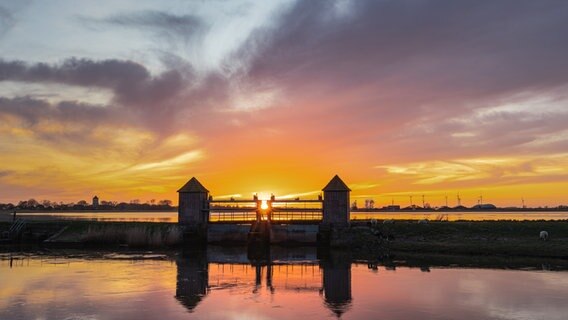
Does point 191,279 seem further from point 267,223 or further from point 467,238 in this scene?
point 467,238

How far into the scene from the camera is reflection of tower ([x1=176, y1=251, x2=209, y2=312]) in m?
19.2

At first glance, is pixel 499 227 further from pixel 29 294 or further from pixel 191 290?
pixel 29 294

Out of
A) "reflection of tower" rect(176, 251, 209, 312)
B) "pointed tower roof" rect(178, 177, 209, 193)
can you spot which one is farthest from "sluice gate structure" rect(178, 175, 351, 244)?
"reflection of tower" rect(176, 251, 209, 312)

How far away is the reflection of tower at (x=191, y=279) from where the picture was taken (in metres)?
19.2

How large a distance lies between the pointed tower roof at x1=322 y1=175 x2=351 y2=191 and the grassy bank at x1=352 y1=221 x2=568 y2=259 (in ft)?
11.2

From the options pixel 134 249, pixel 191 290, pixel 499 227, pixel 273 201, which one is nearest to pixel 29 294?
pixel 191 290

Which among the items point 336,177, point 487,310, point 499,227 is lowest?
point 487,310

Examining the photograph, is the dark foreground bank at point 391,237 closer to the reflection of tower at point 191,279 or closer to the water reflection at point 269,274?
the water reflection at point 269,274

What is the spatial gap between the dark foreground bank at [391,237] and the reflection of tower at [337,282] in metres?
5.86

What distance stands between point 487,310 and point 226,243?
2954cm

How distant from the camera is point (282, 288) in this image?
22.0 metres

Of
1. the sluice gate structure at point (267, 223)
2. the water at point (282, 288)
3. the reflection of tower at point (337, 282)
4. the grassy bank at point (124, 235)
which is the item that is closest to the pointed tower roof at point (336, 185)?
the sluice gate structure at point (267, 223)

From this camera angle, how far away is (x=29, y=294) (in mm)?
20047

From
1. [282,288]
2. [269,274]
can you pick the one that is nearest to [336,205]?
[269,274]
